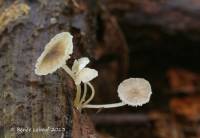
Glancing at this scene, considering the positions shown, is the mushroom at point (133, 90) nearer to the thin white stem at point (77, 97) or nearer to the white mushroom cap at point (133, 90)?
the white mushroom cap at point (133, 90)

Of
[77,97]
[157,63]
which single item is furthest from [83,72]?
[157,63]

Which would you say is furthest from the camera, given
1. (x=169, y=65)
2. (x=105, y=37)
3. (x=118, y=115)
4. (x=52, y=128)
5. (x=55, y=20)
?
(x=169, y=65)

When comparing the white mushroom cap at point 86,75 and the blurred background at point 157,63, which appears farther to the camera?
the blurred background at point 157,63

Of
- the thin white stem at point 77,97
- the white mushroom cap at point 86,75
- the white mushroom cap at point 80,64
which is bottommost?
the thin white stem at point 77,97

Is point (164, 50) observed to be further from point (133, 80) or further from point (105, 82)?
point (133, 80)

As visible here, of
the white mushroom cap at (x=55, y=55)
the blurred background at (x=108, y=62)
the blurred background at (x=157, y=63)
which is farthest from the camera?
the blurred background at (x=157, y=63)

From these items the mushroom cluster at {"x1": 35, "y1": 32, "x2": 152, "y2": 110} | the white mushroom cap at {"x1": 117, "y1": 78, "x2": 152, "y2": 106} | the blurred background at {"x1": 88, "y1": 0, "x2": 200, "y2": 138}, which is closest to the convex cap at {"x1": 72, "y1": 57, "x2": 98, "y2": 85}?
the mushroom cluster at {"x1": 35, "y1": 32, "x2": 152, "y2": 110}

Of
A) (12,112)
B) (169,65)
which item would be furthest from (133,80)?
(169,65)

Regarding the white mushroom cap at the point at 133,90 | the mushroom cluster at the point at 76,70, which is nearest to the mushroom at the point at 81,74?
the mushroom cluster at the point at 76,70
